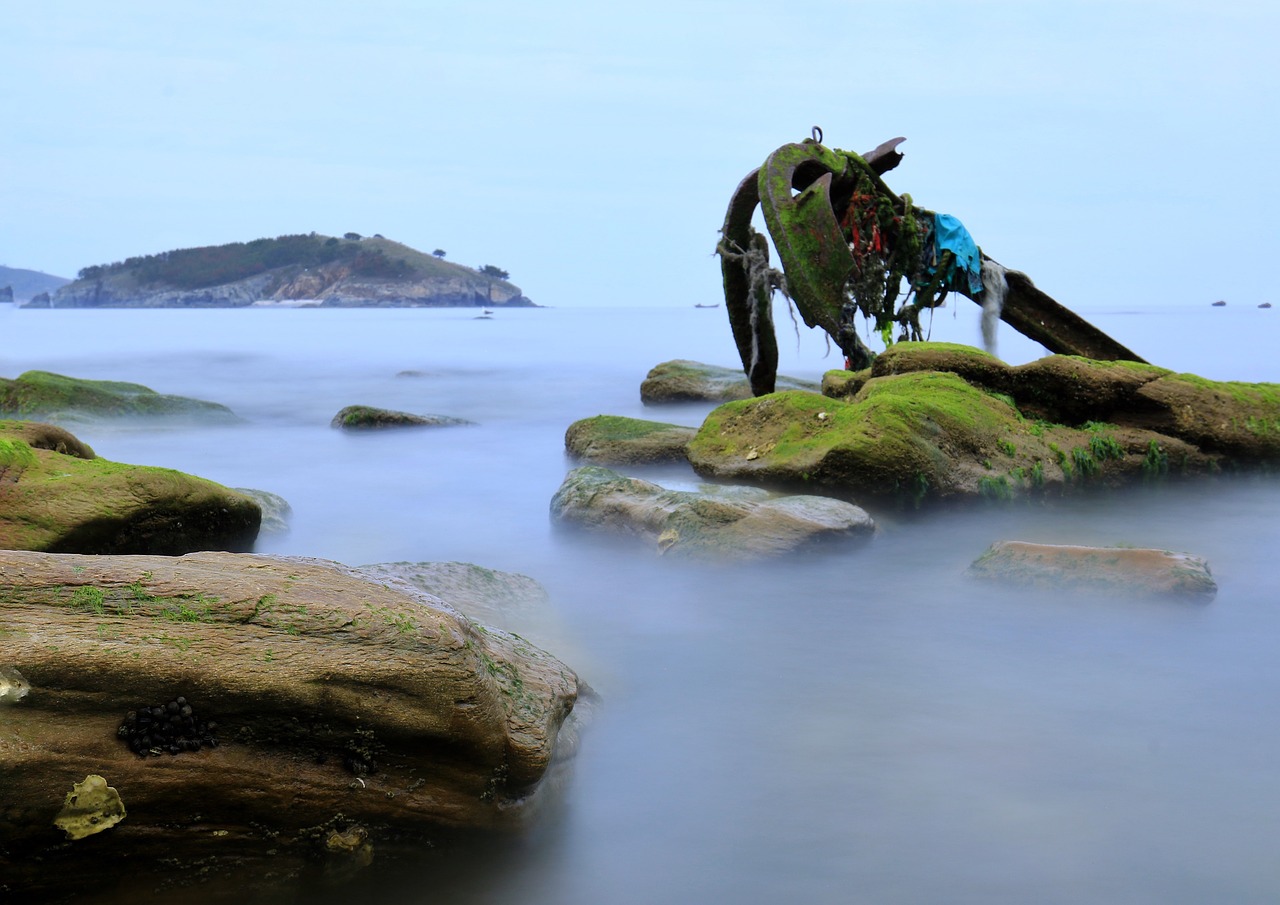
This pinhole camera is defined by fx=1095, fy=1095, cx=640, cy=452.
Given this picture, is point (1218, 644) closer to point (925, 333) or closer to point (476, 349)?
point (925, 333)

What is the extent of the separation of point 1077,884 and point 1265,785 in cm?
128

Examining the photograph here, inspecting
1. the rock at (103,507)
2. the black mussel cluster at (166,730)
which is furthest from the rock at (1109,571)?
the rock at (103,507)

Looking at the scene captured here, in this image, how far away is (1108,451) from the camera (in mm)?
10156

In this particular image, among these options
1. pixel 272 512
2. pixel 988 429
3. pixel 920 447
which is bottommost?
pixel 272 512

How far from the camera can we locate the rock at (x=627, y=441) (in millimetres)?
11750

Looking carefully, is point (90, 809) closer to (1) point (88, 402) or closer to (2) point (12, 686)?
(2) point (12, 686)

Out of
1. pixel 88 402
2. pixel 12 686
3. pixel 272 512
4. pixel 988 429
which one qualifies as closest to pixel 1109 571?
pixel 988 429

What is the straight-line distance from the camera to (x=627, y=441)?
12.2 metres

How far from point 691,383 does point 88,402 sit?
31.6 ft

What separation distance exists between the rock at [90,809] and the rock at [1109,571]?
5270 mm

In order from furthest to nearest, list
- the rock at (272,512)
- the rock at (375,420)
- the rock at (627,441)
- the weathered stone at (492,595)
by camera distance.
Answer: the rock at (375,420) < the rock at (627,441) < the rock at (272,512) < the weathered stone at (492,595)

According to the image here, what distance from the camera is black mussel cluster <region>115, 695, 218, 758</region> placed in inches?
132

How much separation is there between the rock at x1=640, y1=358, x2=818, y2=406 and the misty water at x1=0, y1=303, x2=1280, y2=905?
792 cm

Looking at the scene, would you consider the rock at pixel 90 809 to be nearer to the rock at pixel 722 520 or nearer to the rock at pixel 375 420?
the rock at pixel 722 520
